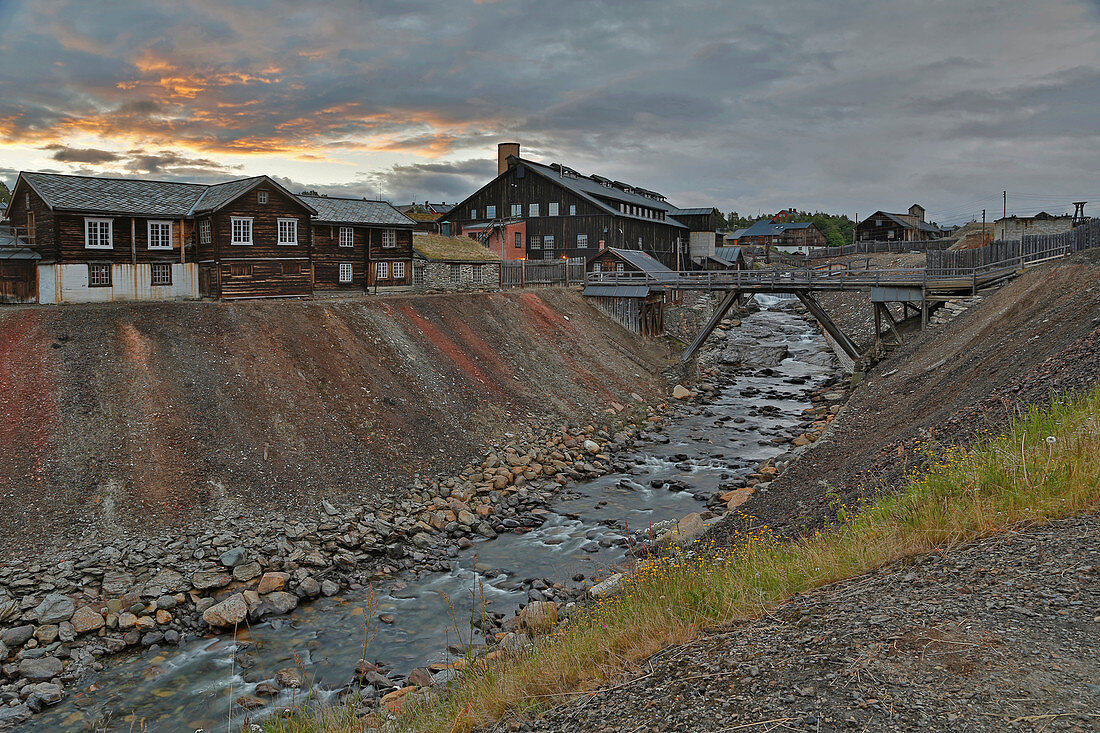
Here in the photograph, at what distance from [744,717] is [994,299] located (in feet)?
104

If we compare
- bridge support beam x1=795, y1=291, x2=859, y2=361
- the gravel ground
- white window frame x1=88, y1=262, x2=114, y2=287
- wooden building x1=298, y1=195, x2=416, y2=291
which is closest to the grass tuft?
the gravel ground

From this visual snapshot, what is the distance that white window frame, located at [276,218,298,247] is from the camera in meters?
32.2

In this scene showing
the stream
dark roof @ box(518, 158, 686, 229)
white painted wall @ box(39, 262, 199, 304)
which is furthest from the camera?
dark roof @ box(518, 158, 686, 229)

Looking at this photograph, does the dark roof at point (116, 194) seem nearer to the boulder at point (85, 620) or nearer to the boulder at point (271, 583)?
the boulder at point (85, 620)

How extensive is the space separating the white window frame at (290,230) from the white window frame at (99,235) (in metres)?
6.79

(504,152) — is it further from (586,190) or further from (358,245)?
(358,245)

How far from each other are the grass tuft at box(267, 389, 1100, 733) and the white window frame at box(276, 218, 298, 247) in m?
27.4

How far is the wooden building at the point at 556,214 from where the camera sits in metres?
62.1

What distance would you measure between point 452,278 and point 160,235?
1841cm

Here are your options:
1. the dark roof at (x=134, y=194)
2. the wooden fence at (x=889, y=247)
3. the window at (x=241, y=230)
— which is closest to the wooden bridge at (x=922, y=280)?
the window at (x=241, y=230)

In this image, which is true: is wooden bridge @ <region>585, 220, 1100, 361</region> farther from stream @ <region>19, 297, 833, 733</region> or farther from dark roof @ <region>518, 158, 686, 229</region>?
dark roof @ <region>518, 158, 686, 229</region>

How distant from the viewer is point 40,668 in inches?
505

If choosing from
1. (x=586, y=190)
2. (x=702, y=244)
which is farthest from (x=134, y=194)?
(x=702, y=244)

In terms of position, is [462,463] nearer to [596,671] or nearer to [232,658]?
[232,658]
